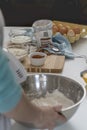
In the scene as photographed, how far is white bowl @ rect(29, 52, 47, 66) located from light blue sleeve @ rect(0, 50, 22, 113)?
617 mm

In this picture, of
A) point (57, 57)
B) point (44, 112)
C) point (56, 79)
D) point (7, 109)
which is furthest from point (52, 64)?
point (7, 109)

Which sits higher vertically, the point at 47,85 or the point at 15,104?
the point at 15,104

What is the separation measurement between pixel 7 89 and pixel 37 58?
0.66m

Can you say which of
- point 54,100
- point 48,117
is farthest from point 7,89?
point 54,100

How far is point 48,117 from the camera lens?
77 cm

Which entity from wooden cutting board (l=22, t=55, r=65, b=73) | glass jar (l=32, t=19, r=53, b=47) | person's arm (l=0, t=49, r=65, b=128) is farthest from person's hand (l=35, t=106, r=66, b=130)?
glass jar (l=32, t=19, r=53, b=47)

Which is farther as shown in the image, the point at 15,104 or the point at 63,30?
the point at 63,30

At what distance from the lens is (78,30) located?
1.56 m

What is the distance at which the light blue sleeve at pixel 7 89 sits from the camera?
62 cm

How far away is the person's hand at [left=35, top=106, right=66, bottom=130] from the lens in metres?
0.76

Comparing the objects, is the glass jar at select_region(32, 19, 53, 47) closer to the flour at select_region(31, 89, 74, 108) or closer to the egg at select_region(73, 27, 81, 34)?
the egg at select_region(73, 27, 81, 34)

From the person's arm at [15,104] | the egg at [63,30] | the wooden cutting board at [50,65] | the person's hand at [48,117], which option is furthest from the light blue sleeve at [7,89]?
the egg at [63,30]

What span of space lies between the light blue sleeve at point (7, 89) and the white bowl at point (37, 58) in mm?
617

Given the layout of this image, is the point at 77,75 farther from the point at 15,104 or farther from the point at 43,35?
the point at 15,104
